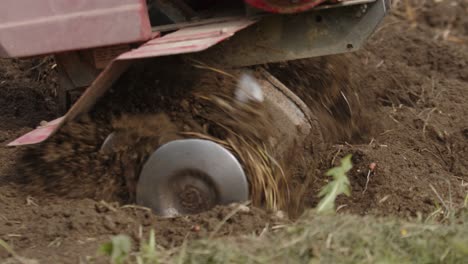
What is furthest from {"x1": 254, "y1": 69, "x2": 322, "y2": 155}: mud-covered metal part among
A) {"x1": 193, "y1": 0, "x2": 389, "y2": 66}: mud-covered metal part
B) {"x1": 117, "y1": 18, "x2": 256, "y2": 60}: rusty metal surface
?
{"x1": 117, "y1": 18, "x2": 256, "y2": 60}: rusty metal surface

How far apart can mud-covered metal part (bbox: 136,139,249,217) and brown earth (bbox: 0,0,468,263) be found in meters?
0.10

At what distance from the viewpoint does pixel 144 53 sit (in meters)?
3.40

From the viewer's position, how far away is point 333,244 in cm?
302

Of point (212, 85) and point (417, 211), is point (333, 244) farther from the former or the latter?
point (212, 85)

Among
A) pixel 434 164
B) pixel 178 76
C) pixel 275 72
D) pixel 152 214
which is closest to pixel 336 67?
pixel 275 72

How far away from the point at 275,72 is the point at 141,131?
0.82m

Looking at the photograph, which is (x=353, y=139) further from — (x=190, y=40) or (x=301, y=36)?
(x=190, y=40)

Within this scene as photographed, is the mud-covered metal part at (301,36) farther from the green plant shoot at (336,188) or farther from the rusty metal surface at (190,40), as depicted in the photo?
the green plant shoot at (336,188)

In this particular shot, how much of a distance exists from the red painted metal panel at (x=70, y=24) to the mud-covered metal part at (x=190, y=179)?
524mm

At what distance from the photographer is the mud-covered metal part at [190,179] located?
3.54 metres

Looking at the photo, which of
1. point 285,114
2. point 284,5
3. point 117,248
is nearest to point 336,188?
point 285,114

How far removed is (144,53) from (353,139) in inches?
57.6

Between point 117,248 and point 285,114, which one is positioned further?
point 285,114

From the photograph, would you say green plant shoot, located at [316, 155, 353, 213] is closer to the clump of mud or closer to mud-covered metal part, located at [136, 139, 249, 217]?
mud-covered metal part, located at [136, 139, 249, 217]
